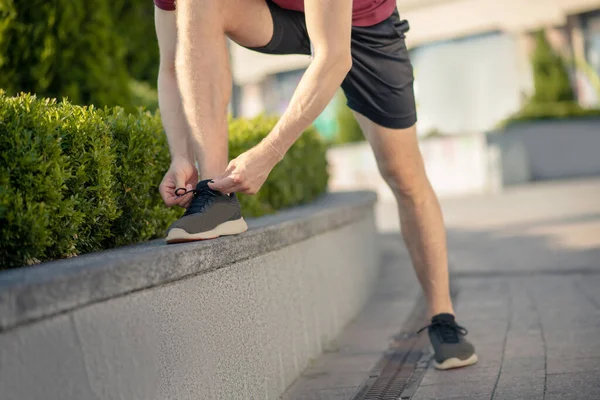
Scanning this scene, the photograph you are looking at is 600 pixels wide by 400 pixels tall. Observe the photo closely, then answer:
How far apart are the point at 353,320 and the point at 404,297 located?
2.18ft

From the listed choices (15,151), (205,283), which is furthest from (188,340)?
(15,151)

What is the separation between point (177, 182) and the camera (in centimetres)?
311

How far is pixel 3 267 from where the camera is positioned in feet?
7.84

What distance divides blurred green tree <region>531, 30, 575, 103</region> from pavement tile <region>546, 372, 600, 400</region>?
15956 millimetres

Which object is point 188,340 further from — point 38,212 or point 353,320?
point 353,320

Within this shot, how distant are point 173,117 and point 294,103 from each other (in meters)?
0.54

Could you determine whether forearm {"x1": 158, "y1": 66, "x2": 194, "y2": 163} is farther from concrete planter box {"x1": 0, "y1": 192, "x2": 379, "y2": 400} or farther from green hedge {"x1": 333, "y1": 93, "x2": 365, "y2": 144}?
green hedge {"x1": 333, "y1": 93, "x2": 365, "y2": 144}

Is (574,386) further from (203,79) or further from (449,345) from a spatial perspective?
(203,79)

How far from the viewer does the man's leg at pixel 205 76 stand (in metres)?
3.11

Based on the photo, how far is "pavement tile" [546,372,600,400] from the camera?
2.97 meters

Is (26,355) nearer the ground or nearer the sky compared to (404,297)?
nearer the sky

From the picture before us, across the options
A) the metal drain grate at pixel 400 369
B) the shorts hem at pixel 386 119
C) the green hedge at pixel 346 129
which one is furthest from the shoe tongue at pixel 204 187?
the green hedge at pixel 346 129

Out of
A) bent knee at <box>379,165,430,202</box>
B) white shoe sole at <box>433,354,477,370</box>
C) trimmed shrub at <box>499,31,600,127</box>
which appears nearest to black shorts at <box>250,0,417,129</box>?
bent knee at <box>379,165,430,202</box>

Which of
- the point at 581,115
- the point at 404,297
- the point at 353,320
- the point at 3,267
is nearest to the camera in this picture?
the point at 3,267
